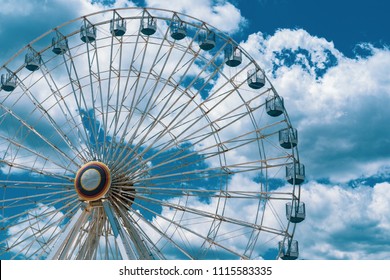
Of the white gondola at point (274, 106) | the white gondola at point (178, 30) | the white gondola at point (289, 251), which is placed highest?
the white gondola at point (178, 30)

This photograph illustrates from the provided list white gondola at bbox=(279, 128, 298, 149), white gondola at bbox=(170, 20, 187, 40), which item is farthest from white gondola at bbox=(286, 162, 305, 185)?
white gondola at bbox=(170, 20, 187, 40)

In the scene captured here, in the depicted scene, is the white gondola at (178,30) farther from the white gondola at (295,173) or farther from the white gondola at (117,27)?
the white gondola at (295,173)

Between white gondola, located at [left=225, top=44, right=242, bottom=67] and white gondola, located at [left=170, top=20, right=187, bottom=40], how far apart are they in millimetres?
2337

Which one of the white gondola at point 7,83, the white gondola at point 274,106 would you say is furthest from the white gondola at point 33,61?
the white gondola at point 274,106

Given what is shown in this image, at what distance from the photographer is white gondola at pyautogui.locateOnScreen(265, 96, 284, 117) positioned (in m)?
35.2

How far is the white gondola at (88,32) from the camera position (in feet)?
118

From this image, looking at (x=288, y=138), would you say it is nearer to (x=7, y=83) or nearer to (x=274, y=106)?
(x=274, y=106)

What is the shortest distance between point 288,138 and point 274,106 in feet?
5.64

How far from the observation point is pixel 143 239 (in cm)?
3194

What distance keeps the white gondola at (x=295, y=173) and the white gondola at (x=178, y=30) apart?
8.35 meters

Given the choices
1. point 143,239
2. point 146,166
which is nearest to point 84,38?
point 146,166

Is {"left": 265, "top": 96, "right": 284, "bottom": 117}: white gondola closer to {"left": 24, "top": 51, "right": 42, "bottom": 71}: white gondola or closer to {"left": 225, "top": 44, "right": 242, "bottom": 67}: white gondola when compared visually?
{"left": 225, "top": 44, "right": 242, "bottom": 67}: white gondola

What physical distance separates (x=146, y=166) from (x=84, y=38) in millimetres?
7706
